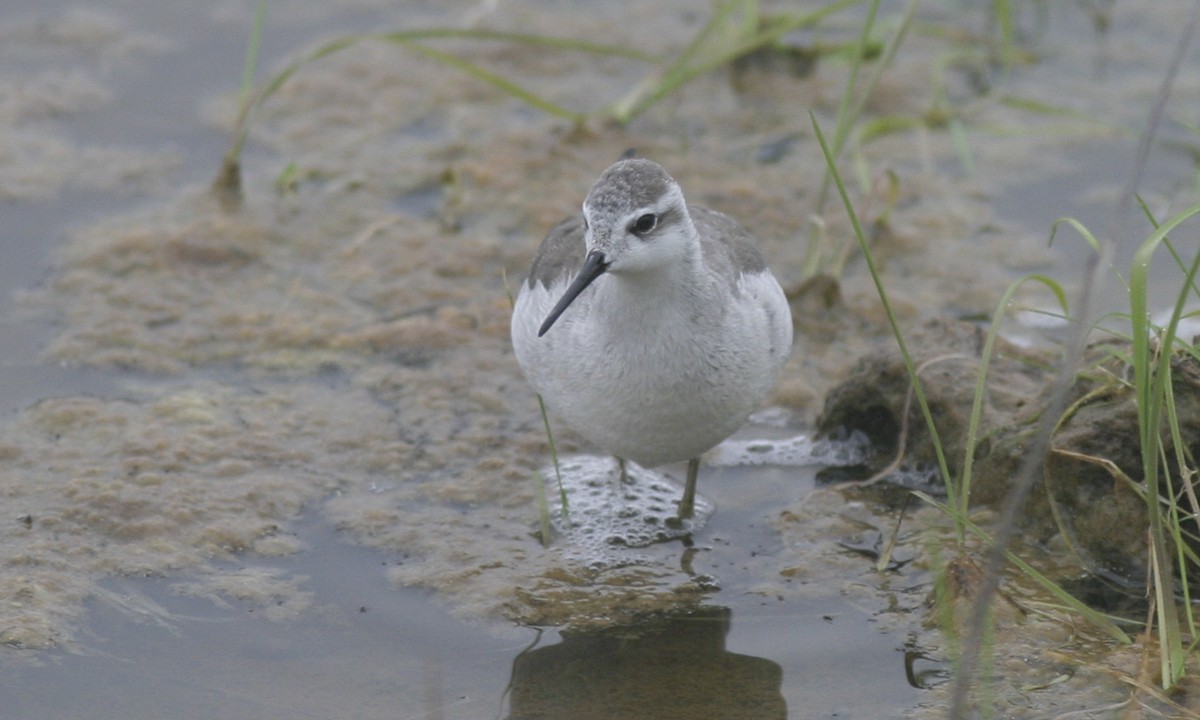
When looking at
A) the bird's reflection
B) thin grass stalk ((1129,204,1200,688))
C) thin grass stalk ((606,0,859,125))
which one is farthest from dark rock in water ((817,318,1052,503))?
thin grass stalk ((606,0,859,125))

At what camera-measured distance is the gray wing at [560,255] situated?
460cm

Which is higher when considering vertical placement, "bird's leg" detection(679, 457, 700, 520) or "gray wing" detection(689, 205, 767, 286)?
"gray wing" detection(689, 205, 767, 286)

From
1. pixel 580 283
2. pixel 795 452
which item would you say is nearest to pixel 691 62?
pixel 795 452

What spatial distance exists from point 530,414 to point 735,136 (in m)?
2.44

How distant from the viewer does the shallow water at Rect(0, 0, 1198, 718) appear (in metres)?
4.09

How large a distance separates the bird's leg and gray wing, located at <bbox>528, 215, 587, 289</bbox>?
2.55 ft

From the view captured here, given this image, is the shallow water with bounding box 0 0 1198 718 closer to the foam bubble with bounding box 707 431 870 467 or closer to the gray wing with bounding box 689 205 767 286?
the foam bubble with bounding box 707 431 870 467

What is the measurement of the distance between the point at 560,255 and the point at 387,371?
1.19 meters

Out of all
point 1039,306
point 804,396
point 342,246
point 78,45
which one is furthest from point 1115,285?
point 78,45

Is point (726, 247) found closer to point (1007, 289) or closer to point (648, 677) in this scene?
point (1007, 289)

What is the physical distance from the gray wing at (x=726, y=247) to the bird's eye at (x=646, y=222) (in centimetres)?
35

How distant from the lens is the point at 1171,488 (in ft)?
13.2

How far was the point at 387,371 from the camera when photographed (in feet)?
18.4

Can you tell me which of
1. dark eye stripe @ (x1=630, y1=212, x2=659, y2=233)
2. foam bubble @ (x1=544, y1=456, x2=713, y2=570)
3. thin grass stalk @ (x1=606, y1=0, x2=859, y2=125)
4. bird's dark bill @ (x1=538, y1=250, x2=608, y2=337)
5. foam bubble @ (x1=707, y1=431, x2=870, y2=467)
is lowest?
foam bubble @ (x1=544, y1=456, x2=713, y2=570)
